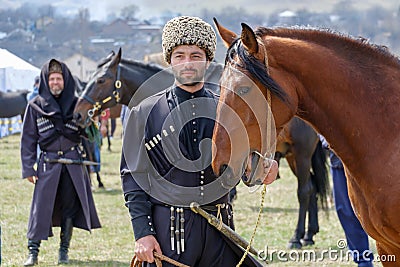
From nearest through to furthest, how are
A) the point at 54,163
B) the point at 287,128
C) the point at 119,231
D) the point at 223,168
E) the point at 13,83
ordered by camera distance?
the point at 223,168, the point at 54,163, the point at 287,128, the point at 119,231, the point at 13,83

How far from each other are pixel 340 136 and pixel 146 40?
172ft

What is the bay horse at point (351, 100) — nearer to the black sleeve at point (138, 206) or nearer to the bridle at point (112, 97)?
the black sleeve at point (138, 206)

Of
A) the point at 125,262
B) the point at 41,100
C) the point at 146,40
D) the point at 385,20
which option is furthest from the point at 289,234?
the point at 146,40

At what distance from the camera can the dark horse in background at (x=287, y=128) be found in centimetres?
913

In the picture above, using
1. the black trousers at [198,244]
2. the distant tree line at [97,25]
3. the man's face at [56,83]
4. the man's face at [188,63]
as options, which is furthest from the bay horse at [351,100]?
the distant tree line at [97,25]

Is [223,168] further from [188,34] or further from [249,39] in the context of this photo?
[188,34]

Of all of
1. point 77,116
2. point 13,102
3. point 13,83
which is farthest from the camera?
point 13,102

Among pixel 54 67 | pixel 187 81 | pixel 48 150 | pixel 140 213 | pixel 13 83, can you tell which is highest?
pixel 13 83

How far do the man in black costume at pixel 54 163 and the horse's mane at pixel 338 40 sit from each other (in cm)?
403

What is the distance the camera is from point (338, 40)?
13.6 ft

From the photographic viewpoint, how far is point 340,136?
4172 mm

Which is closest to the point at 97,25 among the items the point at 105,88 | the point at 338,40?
the point at 105,88

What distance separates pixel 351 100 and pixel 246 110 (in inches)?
26.9

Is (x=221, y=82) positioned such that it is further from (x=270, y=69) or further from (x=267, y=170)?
(x=267, y=170)
